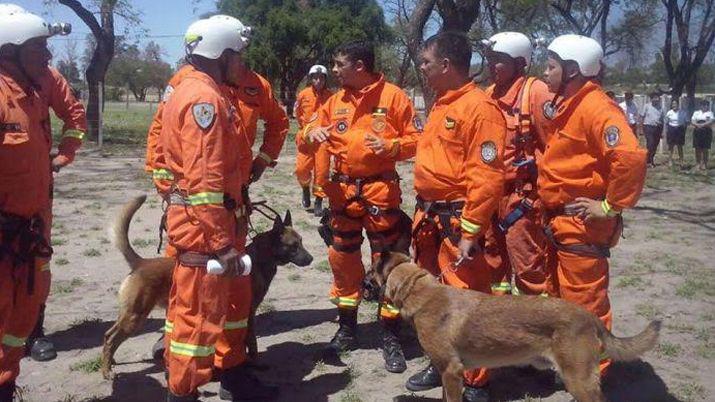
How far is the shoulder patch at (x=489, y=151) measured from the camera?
14.9ft

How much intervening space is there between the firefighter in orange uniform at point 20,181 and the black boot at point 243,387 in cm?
135

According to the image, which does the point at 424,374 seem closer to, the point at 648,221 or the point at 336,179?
the point at 336,179

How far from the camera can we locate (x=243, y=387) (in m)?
5.02

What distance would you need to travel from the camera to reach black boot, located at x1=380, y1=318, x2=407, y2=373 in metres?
5.62

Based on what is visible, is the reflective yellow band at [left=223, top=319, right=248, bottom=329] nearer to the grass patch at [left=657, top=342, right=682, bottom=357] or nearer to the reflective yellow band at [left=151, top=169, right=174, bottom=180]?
the reflective yellow band at [left=151, top=169, right=174, bottom=180]

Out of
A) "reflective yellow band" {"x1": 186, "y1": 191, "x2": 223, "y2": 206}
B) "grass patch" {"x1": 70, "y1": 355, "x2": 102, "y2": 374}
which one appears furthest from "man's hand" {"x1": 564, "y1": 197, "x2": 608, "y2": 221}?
"grass patch" {"x1": 70, "y1": 355, "x2": 102, "y2": 374}

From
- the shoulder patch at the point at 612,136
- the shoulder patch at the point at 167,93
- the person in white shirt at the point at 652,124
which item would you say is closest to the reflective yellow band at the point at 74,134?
the shoulder patch at the point at 167,93

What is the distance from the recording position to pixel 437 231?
4992 mm

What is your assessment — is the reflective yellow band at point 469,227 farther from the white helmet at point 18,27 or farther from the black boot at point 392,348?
the white helmet at point 18,27

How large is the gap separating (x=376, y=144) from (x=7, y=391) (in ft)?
9.59

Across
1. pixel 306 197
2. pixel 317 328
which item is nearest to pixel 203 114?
pixel 317 328

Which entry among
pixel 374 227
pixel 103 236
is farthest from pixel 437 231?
pixel 103 236

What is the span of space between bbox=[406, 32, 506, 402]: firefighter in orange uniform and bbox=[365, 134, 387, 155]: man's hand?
412 mm

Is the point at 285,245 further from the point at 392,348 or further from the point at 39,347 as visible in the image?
the point at 39,347
